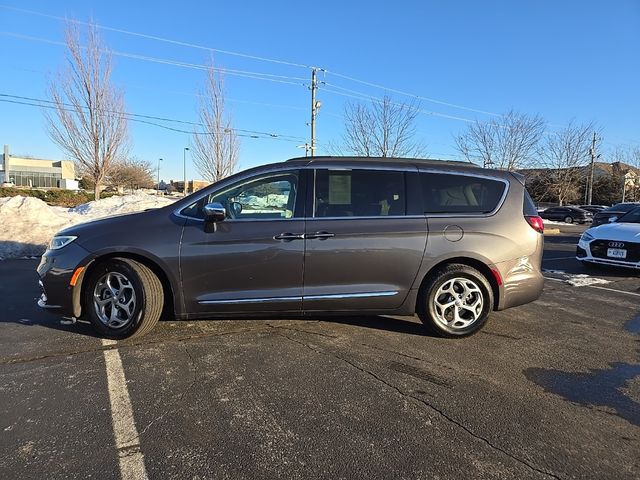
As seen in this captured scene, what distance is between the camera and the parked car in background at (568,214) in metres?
33.8

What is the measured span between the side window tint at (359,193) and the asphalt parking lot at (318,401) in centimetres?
126

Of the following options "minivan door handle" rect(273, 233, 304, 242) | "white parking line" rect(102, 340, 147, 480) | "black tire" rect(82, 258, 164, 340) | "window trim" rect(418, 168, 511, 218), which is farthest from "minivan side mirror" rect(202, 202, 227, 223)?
"window trim" rect(418, 168, 511, 218)

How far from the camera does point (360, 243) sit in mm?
4273

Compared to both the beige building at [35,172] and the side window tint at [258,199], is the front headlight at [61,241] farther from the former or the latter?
the beige building at [35,172]

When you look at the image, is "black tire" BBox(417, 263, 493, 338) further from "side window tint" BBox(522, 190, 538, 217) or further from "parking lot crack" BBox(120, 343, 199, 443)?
"parking lot crack" BBox(120, 343, 199, 443)

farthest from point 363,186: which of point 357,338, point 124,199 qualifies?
point 124,199

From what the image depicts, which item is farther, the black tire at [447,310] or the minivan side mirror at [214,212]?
the black tire at [447,310]

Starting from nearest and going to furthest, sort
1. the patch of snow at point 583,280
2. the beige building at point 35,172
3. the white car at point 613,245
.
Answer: the patch of snow at point 583,280 < the white car at point 613,245 < the beige building at point 35,172

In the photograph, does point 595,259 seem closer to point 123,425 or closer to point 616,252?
point 616,252

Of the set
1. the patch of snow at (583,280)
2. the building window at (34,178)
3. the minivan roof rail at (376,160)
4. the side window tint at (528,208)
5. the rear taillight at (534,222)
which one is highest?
the building window at (34,178)

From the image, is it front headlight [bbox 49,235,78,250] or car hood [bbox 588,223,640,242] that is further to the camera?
car hood [bbox 588,223,640,242]

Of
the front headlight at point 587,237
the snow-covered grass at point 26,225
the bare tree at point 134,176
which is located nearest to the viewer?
the front headlight at point 587,237

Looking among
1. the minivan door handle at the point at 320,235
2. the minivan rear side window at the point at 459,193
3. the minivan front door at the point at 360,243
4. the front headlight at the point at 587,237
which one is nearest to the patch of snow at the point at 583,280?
the front headlight at the point at 587,237

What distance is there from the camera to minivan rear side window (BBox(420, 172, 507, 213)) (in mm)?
4520
